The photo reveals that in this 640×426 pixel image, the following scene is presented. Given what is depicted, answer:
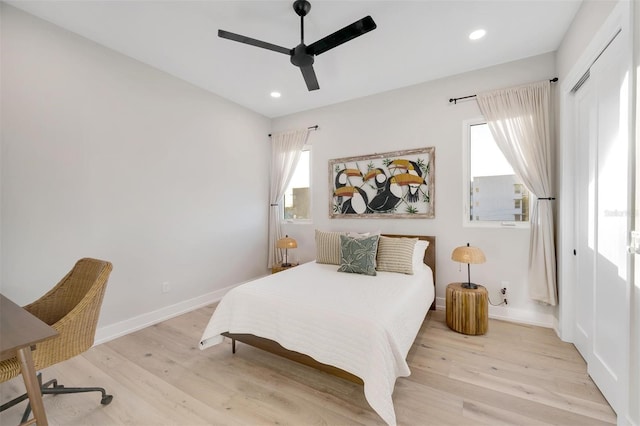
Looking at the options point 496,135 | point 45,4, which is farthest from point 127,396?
point 496,135

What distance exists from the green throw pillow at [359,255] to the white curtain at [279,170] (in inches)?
69.4

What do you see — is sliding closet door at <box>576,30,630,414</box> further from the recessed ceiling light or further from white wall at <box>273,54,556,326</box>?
the recessed ceiling light

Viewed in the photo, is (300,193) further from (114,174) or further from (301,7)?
(301,7)

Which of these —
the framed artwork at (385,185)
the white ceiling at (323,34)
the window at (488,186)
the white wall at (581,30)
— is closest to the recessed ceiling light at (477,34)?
the white ceiling at (323,34)

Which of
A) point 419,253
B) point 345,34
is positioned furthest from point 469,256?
point 345,34

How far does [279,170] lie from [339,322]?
3.27 m

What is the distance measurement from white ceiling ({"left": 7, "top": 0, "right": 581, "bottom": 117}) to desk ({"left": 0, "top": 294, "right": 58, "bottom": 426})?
240 cm

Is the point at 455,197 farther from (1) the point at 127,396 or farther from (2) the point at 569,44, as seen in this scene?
(1) the point at 127,396

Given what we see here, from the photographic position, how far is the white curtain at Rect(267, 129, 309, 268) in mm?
4441

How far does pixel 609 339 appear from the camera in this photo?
176cm

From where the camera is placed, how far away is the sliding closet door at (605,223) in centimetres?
156

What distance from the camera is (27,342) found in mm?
1098

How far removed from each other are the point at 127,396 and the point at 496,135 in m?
4.16

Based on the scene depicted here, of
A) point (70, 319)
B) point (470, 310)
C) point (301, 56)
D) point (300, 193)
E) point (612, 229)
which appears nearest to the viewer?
point (70, 319)
